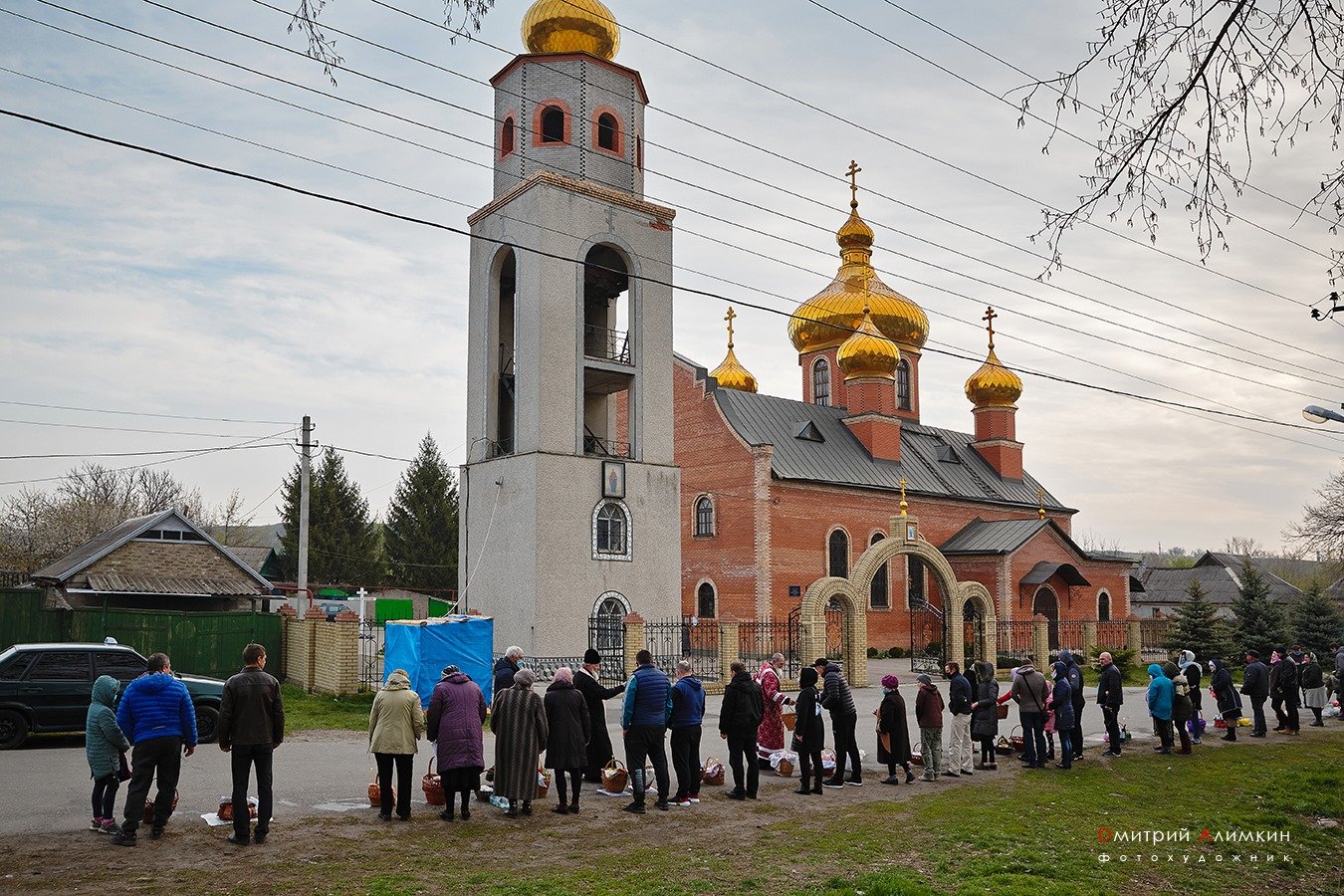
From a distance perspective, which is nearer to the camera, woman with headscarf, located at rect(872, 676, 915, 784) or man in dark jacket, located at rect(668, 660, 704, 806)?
man in dark jacket, located at rect(668, 660, 704, 806)

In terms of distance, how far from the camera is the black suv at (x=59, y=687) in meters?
14.5

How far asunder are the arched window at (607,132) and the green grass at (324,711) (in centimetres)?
1486

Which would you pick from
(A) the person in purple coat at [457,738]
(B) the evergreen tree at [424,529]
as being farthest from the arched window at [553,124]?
(B) the evergreen tree at [424,529]

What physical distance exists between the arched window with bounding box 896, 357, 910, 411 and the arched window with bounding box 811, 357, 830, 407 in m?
3.57

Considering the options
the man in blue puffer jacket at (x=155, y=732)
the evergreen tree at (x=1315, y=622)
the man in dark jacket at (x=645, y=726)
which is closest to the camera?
the man in blue puffer jacket at (x=155, y=732)

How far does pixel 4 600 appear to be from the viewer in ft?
72.0

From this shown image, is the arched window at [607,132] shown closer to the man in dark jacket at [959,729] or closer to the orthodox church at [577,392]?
the orthodox church at [577,392]

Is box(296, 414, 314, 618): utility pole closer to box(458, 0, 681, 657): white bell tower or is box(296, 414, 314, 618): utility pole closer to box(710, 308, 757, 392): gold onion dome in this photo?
box(458, 0, 681, 657): white bell tower

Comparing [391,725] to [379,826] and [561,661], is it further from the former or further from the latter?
[561,661]

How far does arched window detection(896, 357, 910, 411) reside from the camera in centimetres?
4912

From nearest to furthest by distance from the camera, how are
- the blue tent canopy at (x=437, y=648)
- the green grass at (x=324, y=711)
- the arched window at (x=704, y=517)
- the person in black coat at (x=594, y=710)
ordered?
the person in black coat at (x=594, y=710) → the green grass at (x=324, y=711) → the blue tent canopy at (x=437, y=648) → the arched window at (x=704, y=517)

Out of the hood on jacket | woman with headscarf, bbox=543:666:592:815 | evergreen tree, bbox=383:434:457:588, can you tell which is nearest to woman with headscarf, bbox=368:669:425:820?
woman with headscarf, bbox=543:666:592:815

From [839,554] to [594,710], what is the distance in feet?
89.4

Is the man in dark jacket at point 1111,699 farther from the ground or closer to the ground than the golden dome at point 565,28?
closer to the ground
